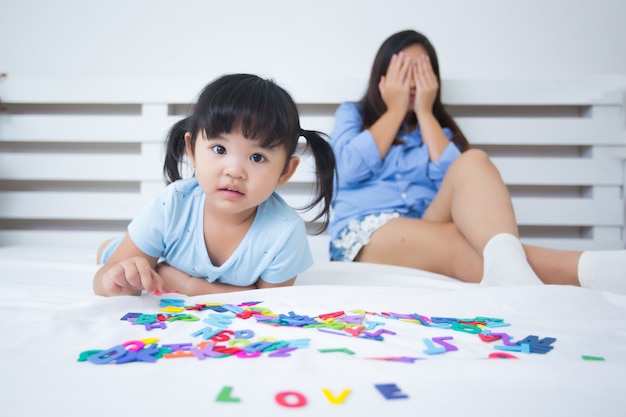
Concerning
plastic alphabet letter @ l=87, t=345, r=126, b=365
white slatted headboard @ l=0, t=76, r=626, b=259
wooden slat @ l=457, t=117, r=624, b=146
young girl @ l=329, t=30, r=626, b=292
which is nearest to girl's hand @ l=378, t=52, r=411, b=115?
young girl @ l=329, t=30, r=626, b=292

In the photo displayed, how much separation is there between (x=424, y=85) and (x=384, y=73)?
0.48 ft

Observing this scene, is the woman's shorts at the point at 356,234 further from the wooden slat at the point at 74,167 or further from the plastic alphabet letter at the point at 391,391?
the plastic alphabet letter at the point at 391,391

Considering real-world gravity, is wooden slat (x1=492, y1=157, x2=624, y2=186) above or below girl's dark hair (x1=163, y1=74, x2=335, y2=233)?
below

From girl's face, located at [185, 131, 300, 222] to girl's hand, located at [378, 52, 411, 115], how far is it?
30.3 inches

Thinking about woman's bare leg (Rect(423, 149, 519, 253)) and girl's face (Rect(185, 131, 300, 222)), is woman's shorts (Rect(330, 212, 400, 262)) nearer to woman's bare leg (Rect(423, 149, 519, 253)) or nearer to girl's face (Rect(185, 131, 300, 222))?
woman's bare leg (Rect(423, 149, 519, 253))

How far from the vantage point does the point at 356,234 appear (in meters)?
1.46

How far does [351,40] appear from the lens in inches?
77.4

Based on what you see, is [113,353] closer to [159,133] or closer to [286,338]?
[286,338]

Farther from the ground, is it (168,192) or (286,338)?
(168,192)

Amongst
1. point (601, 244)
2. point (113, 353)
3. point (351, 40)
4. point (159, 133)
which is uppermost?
point (351, 40)

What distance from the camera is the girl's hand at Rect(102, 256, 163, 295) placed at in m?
0.84

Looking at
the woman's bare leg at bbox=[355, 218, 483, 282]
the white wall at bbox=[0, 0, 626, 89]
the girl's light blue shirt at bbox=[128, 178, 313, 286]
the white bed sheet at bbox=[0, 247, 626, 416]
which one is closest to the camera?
the white bed sheet at bbox=[0, 247, 626, 416]

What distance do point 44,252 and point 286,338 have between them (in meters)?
1.19

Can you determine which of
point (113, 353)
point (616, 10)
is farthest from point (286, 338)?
point (616, 10)
